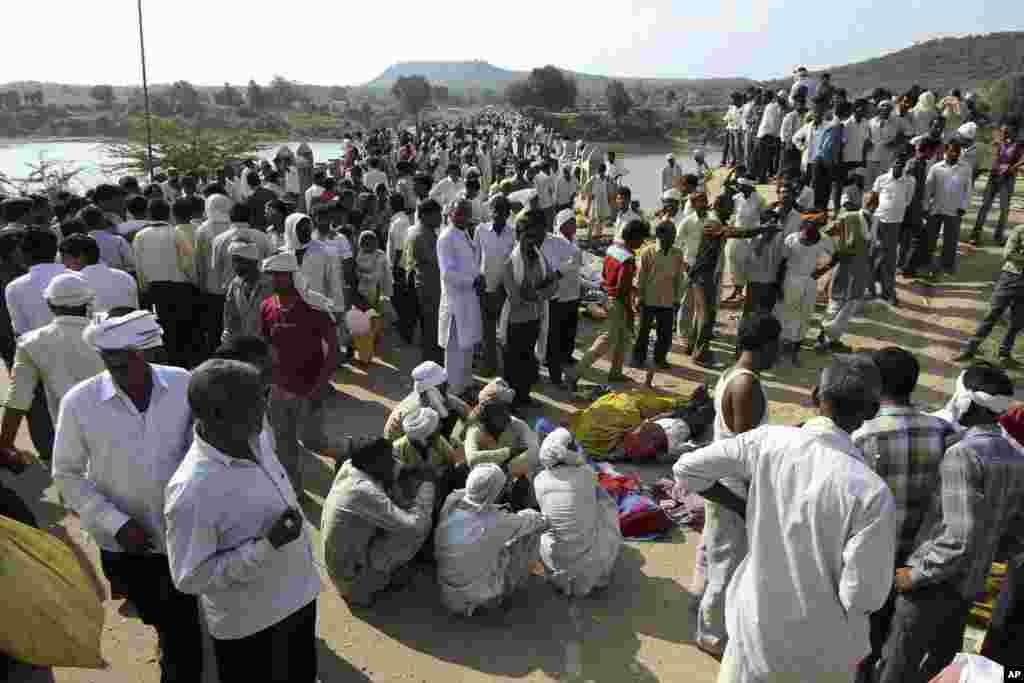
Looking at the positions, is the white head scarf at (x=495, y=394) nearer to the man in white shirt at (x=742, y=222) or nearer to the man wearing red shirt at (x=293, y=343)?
the man wearing red shirt at (x=293, y=343)

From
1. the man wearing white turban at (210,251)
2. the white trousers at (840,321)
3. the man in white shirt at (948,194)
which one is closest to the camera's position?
the man wearing white turban at (210,251)

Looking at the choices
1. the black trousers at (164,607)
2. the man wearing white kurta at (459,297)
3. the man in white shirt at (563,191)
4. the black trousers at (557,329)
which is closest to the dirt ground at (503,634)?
the black trousers at (164,607)

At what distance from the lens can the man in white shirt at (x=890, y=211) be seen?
8344 millimetres

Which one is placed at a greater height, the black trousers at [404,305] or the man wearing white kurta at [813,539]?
the man wearing white kurta at [813,539]

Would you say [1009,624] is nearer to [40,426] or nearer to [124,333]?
[124,333]

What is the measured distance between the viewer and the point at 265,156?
32469mm

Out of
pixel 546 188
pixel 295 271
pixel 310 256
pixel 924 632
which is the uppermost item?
pixel 546 188

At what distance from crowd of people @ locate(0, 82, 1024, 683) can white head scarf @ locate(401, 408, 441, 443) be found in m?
0.02

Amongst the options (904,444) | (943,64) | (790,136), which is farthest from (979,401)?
(943,64)

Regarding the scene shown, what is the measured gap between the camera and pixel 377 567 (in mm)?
3703

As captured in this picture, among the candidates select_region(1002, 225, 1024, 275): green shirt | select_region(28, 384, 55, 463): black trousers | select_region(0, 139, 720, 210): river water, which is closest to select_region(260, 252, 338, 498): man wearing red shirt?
select_region(28, 384, 55, 463): black trousers

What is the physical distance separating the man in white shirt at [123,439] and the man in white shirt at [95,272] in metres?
2.36

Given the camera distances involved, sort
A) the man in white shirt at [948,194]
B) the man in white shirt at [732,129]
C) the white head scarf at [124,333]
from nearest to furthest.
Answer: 1. the white head scarf at [124,333]
2. the man in white shirt at [948,194]
3. the man in white shirt at [732,129]

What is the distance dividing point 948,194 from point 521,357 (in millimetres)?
6465
